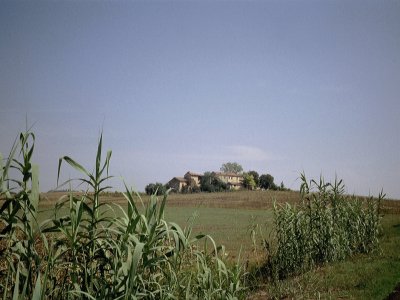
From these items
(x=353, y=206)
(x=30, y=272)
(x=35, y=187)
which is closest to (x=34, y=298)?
(x=30, y=272)

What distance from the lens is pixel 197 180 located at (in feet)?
348

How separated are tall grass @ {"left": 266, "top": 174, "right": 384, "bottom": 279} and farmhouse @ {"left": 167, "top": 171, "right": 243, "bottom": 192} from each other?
277ft

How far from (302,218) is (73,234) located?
6.70 m

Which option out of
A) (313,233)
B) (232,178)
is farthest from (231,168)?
(313,233)

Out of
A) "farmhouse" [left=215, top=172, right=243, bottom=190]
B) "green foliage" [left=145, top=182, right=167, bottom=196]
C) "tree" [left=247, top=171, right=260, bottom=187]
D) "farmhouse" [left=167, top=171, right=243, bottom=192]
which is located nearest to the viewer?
"green foliage" [left=145, top=182, right=167, bottom=196]

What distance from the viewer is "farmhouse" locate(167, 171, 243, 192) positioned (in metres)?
96.2

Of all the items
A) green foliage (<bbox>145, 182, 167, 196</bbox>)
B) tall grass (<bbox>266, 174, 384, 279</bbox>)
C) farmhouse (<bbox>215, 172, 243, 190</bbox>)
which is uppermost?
farmhouse (<bbox>215, 172, 243, 190</bbox>)

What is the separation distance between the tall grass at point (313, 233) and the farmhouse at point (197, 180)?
8439cm

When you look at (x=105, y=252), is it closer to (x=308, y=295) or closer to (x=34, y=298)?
(x=34, y=298)

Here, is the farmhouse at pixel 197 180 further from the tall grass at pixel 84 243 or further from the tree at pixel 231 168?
the tall grass at pixel 84 243

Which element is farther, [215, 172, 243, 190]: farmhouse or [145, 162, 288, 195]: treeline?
[215, 172, 243, 190]: farmhouse

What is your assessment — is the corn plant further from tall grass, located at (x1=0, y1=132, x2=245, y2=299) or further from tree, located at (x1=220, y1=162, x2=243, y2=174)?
tree, located at (x1=220, y1=162, x2=243, y2=174)

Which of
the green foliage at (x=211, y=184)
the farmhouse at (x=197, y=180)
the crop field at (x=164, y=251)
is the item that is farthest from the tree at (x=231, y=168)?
the crop field at (x=164, y=251)

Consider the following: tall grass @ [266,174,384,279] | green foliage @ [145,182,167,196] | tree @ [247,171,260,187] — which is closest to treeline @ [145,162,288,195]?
tree @ [247,171,260,187]
